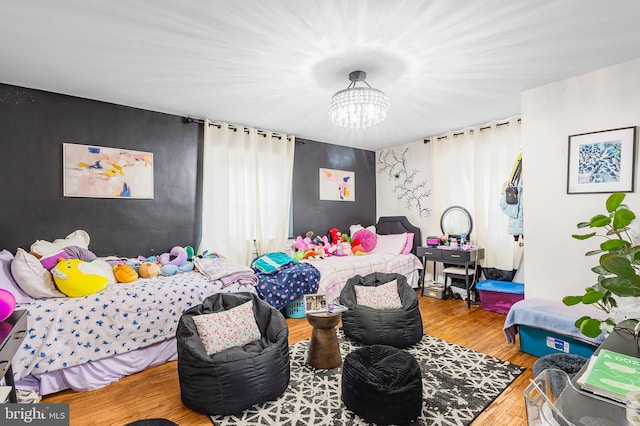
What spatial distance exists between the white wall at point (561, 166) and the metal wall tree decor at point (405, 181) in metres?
2.01

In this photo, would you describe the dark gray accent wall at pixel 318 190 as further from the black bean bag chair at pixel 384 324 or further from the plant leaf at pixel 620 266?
the plant leaf at pixel 620 266

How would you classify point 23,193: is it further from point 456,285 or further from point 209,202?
point 456,285

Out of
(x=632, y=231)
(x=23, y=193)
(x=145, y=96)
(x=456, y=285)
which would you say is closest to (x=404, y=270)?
(x=456, y=285)

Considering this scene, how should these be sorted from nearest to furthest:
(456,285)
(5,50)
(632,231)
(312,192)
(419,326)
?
(632,231) → (5,50) → (419,326) → (456,285) → (312,192)

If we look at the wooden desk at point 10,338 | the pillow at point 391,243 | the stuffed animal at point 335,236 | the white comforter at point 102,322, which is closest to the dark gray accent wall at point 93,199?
the white comforter at point 102,322

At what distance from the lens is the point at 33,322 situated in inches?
82.1

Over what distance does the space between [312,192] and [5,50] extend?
11.6ft

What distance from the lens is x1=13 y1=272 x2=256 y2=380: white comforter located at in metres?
2.08

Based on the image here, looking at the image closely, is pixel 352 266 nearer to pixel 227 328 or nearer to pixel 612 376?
pixel 227 328

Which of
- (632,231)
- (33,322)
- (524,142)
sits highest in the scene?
(524,142)

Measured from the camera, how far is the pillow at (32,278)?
2234 millimetres

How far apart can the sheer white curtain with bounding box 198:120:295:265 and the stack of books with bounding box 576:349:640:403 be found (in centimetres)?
357

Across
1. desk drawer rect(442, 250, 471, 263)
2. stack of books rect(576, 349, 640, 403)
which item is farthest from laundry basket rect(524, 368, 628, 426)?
desk drawer rect(442, 250, 471, 263)

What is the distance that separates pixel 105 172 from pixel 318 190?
9.29ft
